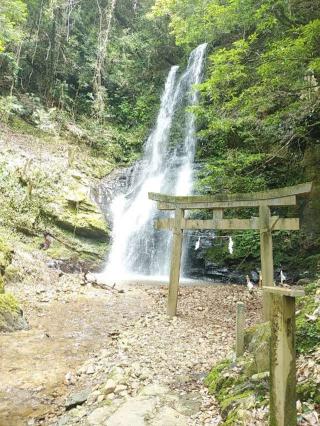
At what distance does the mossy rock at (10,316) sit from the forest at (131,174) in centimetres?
3

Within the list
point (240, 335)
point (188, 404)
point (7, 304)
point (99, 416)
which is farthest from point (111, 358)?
point (7, 304)

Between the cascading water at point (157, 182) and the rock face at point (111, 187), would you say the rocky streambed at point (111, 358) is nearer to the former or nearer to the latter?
the cascading water at point (157, 182)

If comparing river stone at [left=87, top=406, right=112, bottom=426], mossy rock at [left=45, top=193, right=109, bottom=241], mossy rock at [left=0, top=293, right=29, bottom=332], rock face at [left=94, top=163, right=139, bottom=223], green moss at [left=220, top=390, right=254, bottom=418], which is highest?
rock face at [left=94, top=163, right=139, bottom=223]

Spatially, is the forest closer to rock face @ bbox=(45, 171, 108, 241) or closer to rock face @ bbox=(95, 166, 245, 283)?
rock face @ bbox=(45, 171, 108, 241)

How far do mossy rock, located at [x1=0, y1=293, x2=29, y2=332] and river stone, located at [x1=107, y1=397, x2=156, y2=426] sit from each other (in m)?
3.61

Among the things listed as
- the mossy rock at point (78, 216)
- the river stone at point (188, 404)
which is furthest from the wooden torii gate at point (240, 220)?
the mossy rock at point (78, 216)

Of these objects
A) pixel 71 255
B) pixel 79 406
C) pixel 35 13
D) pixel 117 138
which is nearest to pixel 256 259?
pixel 71 255

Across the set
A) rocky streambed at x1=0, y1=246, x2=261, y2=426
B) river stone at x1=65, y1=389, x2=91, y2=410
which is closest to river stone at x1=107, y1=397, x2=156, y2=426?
rocky streambed at x1=0, y1=246, x2=261, y2=426

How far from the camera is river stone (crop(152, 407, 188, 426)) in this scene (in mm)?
3525

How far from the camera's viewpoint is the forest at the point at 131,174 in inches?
168

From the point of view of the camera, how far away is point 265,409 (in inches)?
124

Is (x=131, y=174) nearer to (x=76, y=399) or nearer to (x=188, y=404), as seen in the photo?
(x=76, y=399)

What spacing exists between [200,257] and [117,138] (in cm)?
964

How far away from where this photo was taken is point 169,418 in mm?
3617
